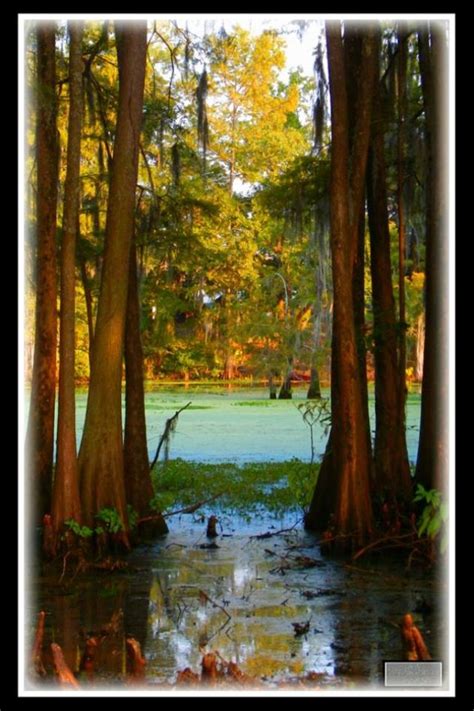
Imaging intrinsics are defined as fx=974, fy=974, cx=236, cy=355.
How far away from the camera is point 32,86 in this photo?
8414 mm

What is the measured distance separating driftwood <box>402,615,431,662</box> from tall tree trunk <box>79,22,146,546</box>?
144 inches

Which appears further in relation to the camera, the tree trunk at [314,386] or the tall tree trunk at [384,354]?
the tree trunk at [314,386]

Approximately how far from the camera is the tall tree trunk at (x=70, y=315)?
775cm

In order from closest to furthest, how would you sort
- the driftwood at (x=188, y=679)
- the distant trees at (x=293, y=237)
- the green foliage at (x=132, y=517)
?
the driftwood at (x=188, y=679)
the distant trees at (x=293, y=237)
the green foliage at (x=132, y=517)

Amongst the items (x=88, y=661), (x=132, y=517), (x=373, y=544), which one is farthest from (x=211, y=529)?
(x=88, y=661)

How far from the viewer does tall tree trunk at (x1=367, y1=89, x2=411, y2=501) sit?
361 inches

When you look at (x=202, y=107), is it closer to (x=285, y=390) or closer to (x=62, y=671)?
(x=62, y=671)

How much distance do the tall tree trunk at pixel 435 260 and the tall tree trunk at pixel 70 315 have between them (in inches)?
113

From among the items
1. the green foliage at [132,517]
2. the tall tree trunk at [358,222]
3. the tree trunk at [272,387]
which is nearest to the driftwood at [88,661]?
the green foliage at [132,517]

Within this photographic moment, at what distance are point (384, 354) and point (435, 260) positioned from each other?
3.94 ft

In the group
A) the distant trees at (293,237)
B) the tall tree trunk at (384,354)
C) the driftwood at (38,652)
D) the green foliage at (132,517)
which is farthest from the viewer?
the tall tree trunk at (384,354)

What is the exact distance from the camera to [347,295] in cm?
832

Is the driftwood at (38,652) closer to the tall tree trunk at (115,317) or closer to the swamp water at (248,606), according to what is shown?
the swamp water at (248,606)

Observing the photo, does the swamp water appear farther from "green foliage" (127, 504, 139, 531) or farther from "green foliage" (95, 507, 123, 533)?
"green foliage" (95, 507, 123, 533)
